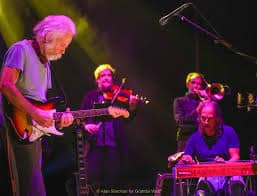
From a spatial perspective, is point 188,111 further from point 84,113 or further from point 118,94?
point 84,113

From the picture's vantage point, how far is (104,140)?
542 centimetres

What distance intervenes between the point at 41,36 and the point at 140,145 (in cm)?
365

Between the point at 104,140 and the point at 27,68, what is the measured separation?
85.9 inches

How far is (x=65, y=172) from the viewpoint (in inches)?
222

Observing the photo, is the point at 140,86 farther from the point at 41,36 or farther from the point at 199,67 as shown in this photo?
the point at 41,36

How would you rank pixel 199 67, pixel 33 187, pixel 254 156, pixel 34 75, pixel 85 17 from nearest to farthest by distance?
pixel 33 187 < pixel 34 75 < pixel 254 156 < pixel 85 17 < pixel 199 67

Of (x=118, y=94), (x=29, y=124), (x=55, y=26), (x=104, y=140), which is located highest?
(x=55, y=26)

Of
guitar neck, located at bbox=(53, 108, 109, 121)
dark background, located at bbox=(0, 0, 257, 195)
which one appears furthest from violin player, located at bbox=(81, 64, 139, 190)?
dark background, located at bbox=(0, 0, 257, 195)

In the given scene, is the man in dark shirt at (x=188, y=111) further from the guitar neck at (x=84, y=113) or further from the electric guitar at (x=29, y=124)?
the electric guitar at (x=29, y=124)

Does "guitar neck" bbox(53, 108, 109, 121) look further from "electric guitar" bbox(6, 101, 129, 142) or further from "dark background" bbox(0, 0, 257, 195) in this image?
"dark background" bbox(0, 0, 257, 195)

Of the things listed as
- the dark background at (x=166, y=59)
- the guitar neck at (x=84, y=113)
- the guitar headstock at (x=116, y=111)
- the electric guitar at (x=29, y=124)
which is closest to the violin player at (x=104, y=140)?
the guitar headstock at (x=116, y=111)

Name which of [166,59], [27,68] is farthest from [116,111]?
[166,59]

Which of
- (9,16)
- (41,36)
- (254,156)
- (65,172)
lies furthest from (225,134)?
(9,16)

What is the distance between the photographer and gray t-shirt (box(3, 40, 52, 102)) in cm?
333
